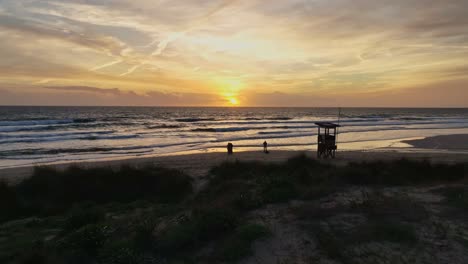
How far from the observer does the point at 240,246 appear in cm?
582

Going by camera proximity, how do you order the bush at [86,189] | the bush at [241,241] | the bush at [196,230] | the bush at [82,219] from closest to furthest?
the bush at [241,241] < the bush at [196,230] < the bush at [82,219] < the bush at [86,189]

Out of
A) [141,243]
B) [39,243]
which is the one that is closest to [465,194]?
[141,243]

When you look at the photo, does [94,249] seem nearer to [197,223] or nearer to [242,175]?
[197,223]

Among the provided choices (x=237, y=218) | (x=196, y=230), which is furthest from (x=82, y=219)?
(x=237, y=218)

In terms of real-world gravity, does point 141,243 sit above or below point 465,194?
below

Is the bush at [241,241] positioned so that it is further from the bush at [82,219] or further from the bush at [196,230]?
the bush at [82,219]

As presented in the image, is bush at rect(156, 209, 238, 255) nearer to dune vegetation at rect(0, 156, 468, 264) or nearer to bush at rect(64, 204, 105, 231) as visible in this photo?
dune vegetation at rect(0, 156, 468, 264)

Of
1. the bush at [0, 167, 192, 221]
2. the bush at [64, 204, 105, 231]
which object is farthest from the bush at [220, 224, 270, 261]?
the bush at [0, 167, 192, 221]

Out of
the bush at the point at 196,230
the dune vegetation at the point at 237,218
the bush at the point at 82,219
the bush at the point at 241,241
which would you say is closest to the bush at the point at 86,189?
the dune vegetation at the point at 237,218

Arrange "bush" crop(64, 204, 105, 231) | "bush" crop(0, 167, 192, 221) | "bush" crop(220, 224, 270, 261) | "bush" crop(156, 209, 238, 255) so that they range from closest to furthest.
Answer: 1. "bush" crop(220, 224, 270, 261)
2. "bush" crop(156, 209, 238, 255)
3. "bush" crop(64, 204, 105, 231)
4. "bush" crop(0, 167, 192, 221)

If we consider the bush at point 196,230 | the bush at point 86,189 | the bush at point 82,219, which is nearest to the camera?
the bush at point 196,230

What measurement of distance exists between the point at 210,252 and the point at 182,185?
5.32 m

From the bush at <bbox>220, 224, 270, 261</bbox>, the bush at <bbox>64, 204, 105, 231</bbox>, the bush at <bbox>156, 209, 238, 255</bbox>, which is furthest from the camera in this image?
the bush at <bbox>64, 204, 105, 231</bbox>

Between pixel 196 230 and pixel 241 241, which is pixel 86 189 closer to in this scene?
pixel 196 230
